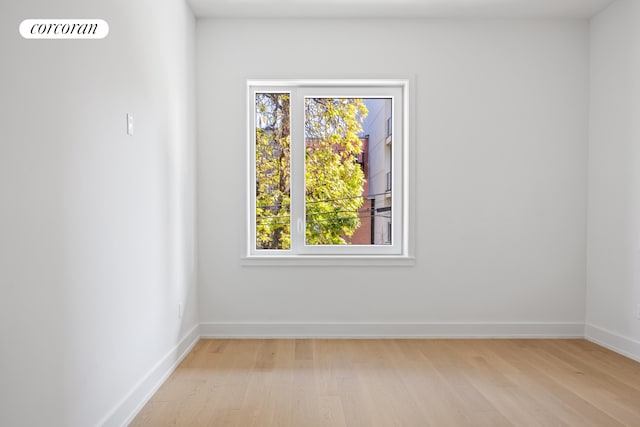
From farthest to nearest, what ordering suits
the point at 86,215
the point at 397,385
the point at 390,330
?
the point at 390,330 → the point at 397,385 → the point at 86,215

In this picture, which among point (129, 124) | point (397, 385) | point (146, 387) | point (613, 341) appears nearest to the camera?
point (129, 124)

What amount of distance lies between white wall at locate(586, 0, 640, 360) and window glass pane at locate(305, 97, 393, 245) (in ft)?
5.57

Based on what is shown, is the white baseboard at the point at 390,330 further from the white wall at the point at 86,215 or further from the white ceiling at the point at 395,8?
the white ceiling at the point at 395,8

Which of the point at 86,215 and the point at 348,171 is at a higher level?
the point at 348,171

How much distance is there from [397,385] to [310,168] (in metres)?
1.93

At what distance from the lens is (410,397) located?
96.0 inches

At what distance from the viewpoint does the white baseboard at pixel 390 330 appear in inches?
140

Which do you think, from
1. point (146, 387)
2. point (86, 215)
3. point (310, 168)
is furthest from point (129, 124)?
point (310, 168)

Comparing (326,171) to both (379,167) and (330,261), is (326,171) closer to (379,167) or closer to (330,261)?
(379,167)

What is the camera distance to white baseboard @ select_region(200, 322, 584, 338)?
356 cm

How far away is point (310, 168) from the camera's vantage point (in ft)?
12.2

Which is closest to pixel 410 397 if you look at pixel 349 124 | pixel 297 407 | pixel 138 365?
pixel 297 407

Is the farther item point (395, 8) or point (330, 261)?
point (330, 261)

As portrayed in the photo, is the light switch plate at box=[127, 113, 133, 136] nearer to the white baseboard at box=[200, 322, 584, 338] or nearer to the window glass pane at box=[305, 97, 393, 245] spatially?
the window glass pane at box=[305, 97, 393, 245]
